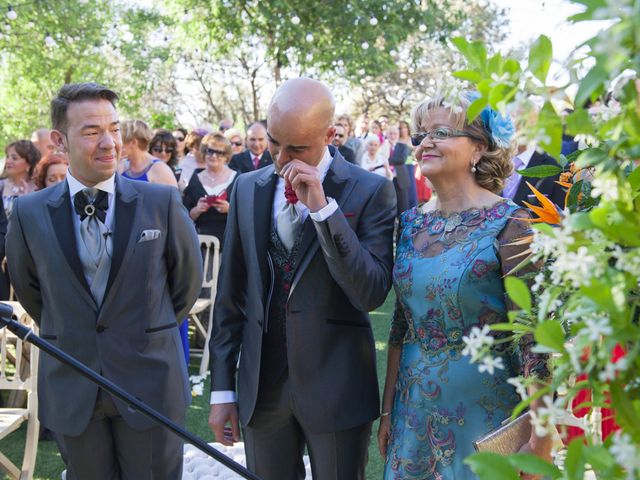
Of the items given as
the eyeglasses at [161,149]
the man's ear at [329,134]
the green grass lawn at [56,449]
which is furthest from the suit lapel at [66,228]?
the eyeglasses at [161,149]

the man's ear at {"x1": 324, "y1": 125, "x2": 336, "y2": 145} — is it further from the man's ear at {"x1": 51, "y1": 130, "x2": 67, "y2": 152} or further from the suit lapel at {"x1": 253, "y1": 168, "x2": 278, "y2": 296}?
the man's ear at {"x1": 51, "y1": 130, "x2": 67, "y2": 152}

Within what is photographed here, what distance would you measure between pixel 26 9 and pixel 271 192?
18.7 m

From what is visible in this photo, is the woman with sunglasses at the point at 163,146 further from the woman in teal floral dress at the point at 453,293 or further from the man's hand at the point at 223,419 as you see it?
the woman in teal floral dress at the point at 453,293

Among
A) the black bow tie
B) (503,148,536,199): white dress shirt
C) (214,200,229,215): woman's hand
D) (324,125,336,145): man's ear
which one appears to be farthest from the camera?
(214,200,229,215): woman's hand

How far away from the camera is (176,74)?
36.8 m

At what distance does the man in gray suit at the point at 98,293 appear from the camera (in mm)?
2945

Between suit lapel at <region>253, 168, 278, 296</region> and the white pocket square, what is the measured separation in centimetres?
51

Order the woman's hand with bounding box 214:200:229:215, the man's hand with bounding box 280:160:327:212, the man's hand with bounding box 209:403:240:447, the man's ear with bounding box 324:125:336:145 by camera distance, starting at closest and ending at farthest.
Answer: the man's hand with bounding box 280:160:327:212, the man's ear with bounding box 324:125:336:145, the man's hand with bounding box 209:403:240:447, the woman's hand with bounding box 214:200:229:215

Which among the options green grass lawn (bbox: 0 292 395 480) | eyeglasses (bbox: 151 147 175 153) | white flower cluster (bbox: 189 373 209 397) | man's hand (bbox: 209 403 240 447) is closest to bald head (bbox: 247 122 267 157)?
eyeglasses (bbox: 151 147 175 153)

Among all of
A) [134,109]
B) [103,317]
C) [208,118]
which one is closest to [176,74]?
[208,118]

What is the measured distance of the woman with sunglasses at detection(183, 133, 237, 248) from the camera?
7762 millimetres

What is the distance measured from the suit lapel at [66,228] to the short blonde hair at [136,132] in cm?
416

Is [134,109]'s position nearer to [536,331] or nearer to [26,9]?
[26,9]

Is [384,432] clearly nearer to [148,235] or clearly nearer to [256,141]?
[148,235]
